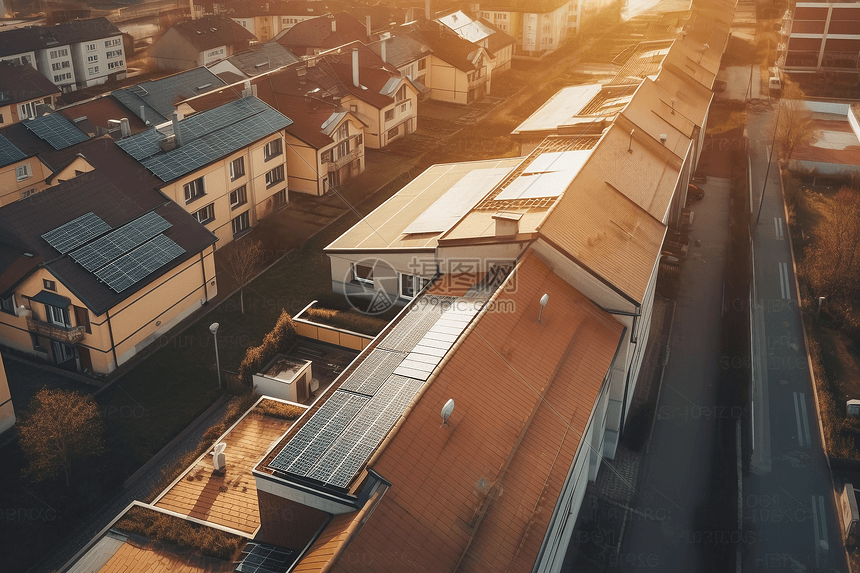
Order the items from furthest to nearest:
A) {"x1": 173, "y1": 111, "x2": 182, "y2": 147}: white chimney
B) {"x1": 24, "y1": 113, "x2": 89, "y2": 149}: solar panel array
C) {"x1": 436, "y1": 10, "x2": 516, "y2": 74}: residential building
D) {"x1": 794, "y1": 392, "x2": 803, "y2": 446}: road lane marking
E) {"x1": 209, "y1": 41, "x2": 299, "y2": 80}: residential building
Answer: {"x1": 436, "y1": 10, "x2": 516, "y2": 74}: residential building
{"x1": 209, "y1": 41, "x2": 299, "y2": 80}: residential building
{"x1": 24, "y1": 113, "x2": 89, "y2": 149}: solar panel array
{"x1": 173, "y1": 111, "x2": 182, "y2": 147}: white chimney
{"x1": 794, "y1": 392, "x2": 803, "y2": 446}: road lane marking

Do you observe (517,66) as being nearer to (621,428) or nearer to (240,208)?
(240,208)

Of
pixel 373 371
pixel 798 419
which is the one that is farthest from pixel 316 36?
pixel 798 419

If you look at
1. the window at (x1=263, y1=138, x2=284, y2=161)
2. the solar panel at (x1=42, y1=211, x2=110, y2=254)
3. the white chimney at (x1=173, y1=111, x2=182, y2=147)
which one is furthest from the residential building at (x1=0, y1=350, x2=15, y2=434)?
the window at (x1=263, y1=138, x2=284, y2=161)

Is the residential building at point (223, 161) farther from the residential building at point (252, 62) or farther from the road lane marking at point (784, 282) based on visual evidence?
the road lane marking at point (784, 282)

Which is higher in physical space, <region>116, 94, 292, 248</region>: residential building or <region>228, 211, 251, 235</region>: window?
<region>116, 94, 292, 248</region>: residential building

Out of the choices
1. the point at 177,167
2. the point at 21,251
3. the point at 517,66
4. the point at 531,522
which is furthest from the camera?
the point at 517,66

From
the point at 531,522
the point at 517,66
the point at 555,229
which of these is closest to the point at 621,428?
the point at 555,229

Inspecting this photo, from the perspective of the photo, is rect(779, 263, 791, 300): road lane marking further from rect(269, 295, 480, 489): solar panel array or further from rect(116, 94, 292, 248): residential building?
rect(116, 94, 292, 248): residential building
